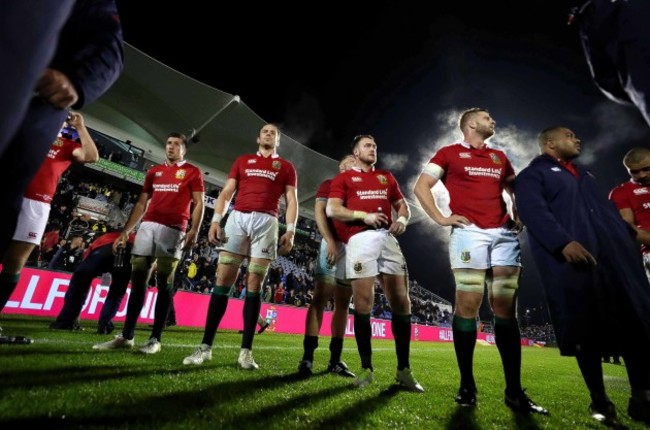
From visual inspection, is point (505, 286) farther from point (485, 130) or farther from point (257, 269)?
point (257, 269)

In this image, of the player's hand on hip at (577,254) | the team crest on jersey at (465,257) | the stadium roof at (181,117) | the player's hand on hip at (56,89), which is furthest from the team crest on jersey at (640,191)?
the stadium roof at (181,117)

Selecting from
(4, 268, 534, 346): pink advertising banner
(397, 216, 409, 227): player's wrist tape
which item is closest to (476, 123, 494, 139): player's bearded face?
(397, 216, 409, 227): player's wrist tape

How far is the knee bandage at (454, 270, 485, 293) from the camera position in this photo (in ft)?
9.46

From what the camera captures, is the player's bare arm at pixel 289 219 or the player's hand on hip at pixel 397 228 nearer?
the player's hand on hip at pixel 397 228

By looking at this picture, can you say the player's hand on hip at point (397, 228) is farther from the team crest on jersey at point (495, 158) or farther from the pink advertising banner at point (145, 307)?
the pink advertising banner at point (145, 307)

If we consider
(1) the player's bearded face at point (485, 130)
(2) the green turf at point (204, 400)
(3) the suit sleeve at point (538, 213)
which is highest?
(1) the player's bearded face at point (485, 130)

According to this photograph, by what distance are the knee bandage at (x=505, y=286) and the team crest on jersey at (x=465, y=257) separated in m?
0.25

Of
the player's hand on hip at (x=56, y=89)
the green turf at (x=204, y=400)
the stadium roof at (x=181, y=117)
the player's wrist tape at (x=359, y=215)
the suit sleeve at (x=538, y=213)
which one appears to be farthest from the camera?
the stadium roof at (x=181, y=117)

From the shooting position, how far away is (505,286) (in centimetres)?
285

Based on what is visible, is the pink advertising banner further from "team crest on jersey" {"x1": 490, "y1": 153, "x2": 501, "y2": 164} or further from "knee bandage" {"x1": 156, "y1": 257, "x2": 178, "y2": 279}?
"team crest on jersey" {"x1": 490, "y1": 153, "x2": 501, "y2": 164}

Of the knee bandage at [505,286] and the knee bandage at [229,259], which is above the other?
the knee bandage at [229,259]

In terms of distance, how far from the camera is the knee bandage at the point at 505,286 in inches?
111

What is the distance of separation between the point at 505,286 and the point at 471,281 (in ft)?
0.83

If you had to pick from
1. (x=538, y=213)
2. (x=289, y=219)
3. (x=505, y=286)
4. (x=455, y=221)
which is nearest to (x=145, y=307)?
(x=289, y=219)
